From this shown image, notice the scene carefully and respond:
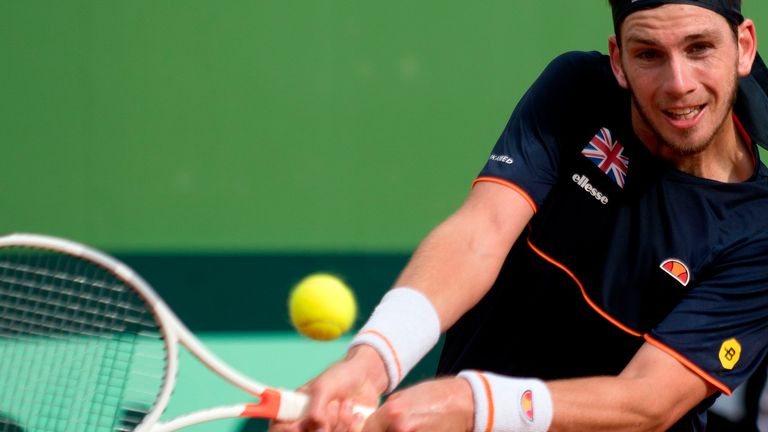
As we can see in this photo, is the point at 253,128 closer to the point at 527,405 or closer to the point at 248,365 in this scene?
the point at 248,365

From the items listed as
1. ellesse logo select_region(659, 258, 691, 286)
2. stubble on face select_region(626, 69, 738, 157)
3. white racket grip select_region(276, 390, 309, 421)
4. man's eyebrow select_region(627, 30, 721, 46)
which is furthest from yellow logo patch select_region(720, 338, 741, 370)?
white racket grip select_region(276, 390, 309, 421)

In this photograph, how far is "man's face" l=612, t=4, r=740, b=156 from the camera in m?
2.29

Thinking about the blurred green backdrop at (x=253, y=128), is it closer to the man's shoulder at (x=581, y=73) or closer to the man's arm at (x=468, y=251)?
the man's shoulder at (x=581, y=73)

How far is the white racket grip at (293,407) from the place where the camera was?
2.09m

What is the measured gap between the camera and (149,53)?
3715 millimetres

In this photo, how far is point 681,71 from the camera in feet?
7.50

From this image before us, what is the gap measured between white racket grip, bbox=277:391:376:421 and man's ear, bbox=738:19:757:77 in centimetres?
99

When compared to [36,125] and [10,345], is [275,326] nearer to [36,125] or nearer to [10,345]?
[36,125]

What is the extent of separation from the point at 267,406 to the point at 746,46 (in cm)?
116

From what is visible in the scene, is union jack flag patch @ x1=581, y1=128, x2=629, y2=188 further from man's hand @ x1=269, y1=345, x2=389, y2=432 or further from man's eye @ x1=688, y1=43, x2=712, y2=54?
man's hand @ x1=269, y1=345, x2=389, y2=432

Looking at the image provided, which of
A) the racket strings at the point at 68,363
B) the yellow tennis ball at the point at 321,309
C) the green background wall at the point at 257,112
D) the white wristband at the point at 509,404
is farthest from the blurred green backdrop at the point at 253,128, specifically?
the white wristband at the point at 509,404

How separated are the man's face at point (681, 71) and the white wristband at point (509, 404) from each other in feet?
1.94

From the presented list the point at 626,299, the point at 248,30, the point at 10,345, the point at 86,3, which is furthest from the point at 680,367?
the point at 86,3

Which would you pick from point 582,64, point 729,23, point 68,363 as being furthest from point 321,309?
point 729,23
